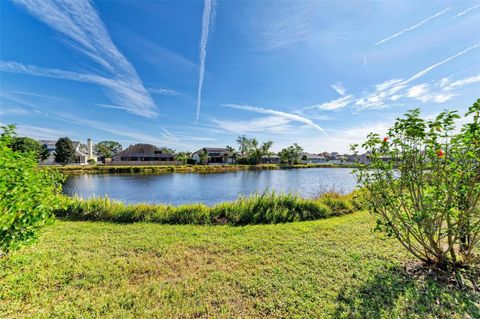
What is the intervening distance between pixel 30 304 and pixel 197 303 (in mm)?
2081

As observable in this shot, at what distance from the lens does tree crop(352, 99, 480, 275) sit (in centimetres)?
248

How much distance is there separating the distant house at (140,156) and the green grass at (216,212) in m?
39.3

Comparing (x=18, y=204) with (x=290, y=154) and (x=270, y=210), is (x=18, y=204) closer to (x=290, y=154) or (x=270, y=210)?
(x=270, y=210)

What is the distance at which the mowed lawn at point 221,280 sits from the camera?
2260mm

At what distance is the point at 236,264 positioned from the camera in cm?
332

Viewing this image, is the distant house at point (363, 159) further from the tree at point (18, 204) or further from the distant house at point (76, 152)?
the distant house at point (76, 152)

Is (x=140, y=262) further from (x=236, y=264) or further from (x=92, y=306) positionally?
(x=236, y=264)

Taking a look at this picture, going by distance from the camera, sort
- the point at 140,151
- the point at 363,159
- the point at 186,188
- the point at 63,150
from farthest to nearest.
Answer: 1. the point at 140,151
2. the point at 63,150
3. the point at 186,188
4. the point at 363,159

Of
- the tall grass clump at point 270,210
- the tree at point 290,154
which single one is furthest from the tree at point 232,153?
the tall grass clump at point 270,210

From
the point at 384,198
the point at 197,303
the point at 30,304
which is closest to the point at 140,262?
the point at 30,304

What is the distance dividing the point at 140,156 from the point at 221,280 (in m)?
46.2

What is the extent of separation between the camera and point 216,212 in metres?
6.37

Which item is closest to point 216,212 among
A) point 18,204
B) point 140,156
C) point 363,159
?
point 363,159

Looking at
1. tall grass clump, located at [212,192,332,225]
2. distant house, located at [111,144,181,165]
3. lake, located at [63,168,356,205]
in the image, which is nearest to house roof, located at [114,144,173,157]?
distant house, located at [111,144,181,165]
